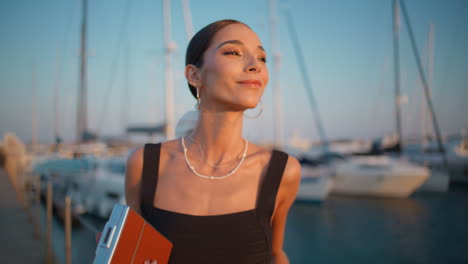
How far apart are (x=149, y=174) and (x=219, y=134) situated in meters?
0.30

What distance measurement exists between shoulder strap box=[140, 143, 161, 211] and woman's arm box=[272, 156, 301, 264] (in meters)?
0.48

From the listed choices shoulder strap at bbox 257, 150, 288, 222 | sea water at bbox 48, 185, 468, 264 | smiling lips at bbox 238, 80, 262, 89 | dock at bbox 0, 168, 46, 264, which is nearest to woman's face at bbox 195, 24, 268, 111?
smiling lips at bbox 238, 80, 262, 89

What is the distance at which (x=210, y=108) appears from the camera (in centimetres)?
117

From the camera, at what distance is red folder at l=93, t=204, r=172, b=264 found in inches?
30.8

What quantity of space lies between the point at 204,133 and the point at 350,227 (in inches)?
411

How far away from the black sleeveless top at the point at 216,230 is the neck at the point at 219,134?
19 centimetres

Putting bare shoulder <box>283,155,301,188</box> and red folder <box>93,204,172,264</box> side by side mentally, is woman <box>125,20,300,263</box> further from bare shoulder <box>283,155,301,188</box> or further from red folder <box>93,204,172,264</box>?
red folder <box>93,204,172,264</box>

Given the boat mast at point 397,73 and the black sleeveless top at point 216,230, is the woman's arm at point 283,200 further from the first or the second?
the boat mast at point 397,73

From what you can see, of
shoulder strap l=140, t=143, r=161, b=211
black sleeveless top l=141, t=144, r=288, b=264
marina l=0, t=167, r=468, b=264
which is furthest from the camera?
marina l=0, t=167, r=468, b=264

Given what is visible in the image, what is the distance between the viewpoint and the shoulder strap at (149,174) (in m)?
1.15

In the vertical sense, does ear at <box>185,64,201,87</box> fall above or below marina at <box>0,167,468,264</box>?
above

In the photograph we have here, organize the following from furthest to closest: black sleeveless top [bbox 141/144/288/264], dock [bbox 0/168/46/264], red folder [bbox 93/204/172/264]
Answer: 1. dock [bbox 0/168/46/264]
2. black sleeveless top [bbox 141/144/288/264]
3. red folder [bbox 93/204/172/264]

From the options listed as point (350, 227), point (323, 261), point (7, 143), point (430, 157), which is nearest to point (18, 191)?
point (7, 143)

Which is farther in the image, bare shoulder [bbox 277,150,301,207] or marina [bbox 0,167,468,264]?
marina [bbox 0,167,468,264]
